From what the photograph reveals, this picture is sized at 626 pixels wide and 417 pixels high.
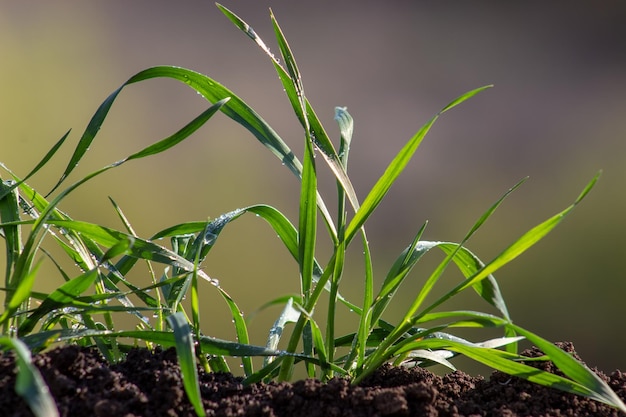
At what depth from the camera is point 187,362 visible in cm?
65

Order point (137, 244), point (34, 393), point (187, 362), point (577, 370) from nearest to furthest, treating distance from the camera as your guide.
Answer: point (34, 393), point (187, 362), point (577, 370), point (137, 244)

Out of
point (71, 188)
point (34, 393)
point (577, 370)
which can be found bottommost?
point (577, 370)

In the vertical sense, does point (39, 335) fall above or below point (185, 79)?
below

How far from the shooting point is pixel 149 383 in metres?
0.76

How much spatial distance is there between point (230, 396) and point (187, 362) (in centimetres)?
16

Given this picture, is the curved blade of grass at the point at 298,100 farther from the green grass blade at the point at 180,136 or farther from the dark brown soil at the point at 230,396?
the dark brown soil at the point at 230,396

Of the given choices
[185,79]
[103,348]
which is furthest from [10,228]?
[185,79]

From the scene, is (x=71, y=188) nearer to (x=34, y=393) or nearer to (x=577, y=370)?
(x=34, y=393)

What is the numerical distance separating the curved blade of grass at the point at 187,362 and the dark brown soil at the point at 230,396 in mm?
63

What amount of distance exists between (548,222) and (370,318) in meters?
0.30

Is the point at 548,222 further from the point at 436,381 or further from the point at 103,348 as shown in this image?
the point at 103,348

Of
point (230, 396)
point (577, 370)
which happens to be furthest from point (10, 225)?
point (577, 370)

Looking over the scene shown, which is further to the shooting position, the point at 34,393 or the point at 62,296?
the point at 62,296

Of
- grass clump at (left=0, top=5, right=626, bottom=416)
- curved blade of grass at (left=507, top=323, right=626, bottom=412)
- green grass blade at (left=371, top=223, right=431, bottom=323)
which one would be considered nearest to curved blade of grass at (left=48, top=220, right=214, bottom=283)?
grass clump at (left=0, top=5, right=626, bottom=416)
